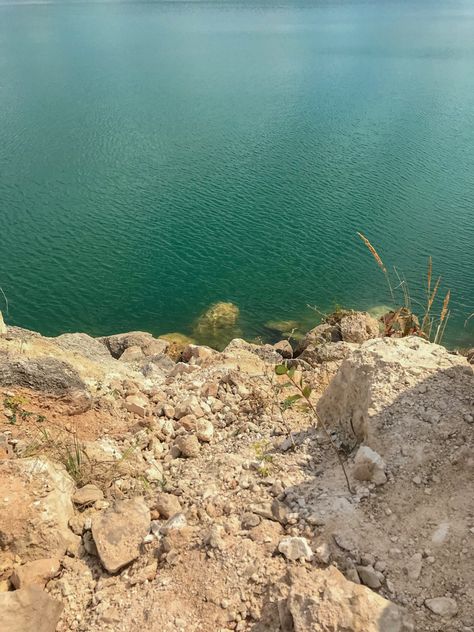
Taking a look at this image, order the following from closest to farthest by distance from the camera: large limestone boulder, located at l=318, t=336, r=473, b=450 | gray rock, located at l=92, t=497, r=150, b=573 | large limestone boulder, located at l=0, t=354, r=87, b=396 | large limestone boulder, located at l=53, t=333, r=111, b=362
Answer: gray rock, located at l=92, t=497, r=150, b=573 < large limestone boulder, located at l=318, t=336, r=473, b=450 < large limestone boulder, located at l=0, t=354, r=87, b=396 < large limestone boulder, located at l=53, t=333, r=111, b=362

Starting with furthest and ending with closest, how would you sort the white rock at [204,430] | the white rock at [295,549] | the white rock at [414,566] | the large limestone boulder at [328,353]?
the large limestone boulder at [328,353] < the white rock at [204,430] < the white rock at [295,549] < the white rock at [414,566]

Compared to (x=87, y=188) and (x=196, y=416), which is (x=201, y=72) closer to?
(x=87, y=188)

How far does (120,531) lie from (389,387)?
415 centimetres

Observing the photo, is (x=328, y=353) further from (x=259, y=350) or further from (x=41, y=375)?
(x=41, y=375)

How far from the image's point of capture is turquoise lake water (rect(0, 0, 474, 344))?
77.8 feet

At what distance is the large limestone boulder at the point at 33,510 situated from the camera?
20.4ft

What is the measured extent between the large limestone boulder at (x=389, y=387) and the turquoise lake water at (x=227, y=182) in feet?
43.4

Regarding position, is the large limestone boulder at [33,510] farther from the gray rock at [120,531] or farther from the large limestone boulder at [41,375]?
the large limestone boulder at [41,375]

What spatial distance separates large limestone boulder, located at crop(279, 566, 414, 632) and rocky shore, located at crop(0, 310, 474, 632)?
0.01 meters

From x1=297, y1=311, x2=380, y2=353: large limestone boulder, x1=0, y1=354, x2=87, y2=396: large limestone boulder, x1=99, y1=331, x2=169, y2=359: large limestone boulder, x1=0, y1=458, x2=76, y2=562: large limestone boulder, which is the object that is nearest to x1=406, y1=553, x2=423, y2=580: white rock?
x1=0, y1=458, x2=76, y2=562: large limestone boulder

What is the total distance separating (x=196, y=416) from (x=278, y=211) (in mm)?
21462

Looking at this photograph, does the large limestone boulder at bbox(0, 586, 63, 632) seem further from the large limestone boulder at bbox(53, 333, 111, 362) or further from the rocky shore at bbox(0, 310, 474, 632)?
the large limestone boulder at bbox(53, 333, 111, 362)

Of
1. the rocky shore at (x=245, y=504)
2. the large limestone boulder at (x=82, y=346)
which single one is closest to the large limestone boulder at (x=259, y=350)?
the large limestone boulder at (x=82, y=346)

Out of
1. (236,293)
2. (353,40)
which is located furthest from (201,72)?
(236,293)
